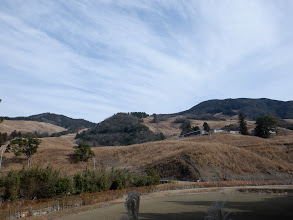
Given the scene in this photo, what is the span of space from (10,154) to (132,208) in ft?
207

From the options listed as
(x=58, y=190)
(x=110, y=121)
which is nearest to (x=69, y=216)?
(x=58, y=190)

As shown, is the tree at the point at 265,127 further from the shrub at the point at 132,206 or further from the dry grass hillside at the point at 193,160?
the shrub at the point at 132,206

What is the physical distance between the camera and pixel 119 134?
383 feet

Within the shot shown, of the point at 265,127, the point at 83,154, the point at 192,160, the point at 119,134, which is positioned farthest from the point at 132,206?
the point at 119,134

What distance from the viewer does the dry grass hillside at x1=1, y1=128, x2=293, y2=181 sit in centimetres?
4462

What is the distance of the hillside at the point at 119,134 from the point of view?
357 ft

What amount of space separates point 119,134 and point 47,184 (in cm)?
9541

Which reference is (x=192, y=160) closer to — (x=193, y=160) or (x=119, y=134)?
(x=193, y=160)

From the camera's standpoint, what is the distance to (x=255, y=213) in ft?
53.4

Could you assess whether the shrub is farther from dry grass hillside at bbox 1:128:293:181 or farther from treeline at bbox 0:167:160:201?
dry grass hillside at bbox 1:128:293:181

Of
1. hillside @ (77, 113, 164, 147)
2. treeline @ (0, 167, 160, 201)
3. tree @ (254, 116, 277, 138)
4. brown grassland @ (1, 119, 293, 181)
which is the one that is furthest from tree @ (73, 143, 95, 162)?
tree @ (254, 116, 277, 138)

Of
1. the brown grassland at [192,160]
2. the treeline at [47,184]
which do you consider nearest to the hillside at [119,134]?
the brown grassland at [192,160]

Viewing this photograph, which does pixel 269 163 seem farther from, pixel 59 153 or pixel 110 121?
pixel 110 121

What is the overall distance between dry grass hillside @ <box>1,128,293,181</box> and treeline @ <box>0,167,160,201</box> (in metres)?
21.0
